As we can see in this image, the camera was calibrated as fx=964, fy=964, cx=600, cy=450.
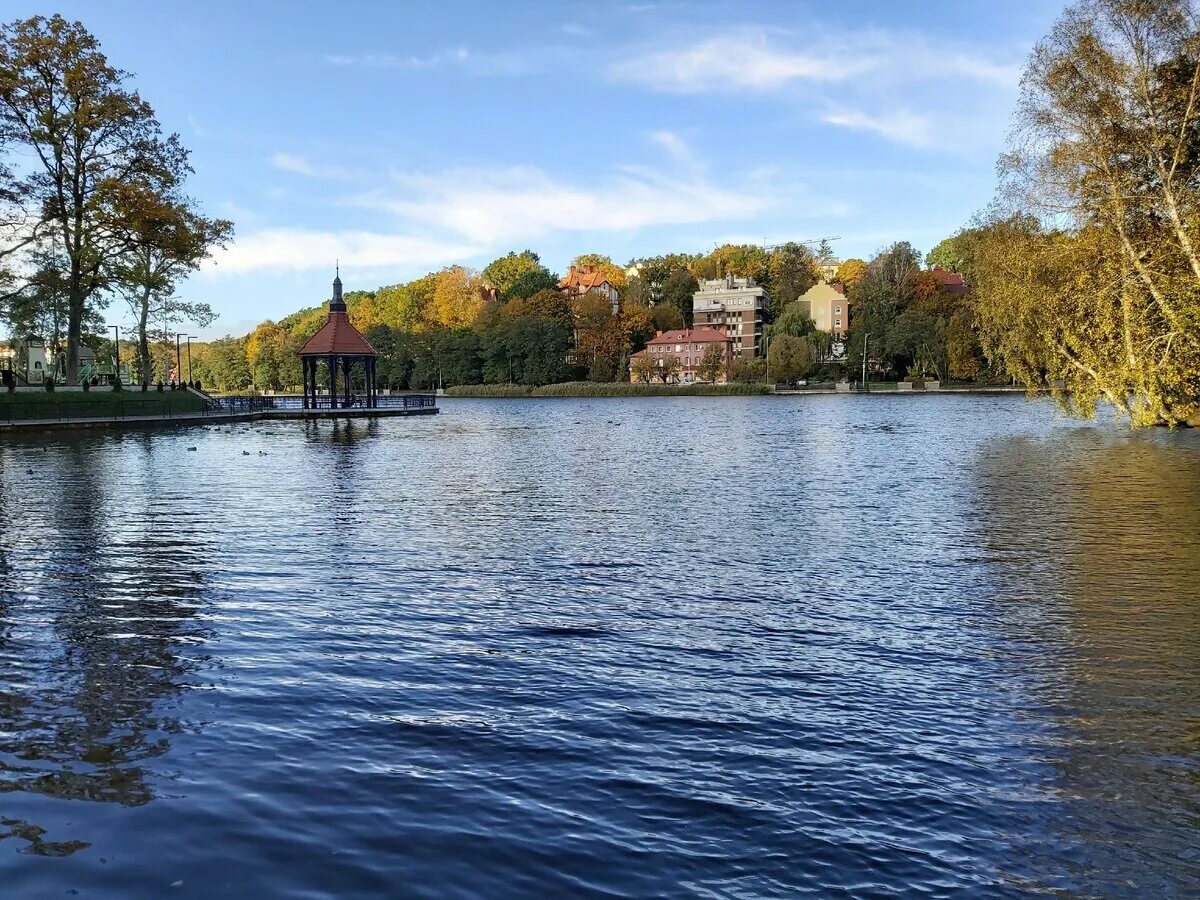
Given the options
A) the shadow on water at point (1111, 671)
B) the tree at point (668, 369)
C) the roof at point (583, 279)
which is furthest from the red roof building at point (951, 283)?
the shadow on water at point (1111, 671)

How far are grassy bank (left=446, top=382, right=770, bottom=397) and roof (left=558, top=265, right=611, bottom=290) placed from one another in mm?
24349

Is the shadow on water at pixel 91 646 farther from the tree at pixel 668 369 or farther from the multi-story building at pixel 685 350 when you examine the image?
the multi-story building at pixel 685 350

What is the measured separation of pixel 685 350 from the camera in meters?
152

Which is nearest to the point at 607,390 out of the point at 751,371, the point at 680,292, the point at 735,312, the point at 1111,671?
the point at 751,371

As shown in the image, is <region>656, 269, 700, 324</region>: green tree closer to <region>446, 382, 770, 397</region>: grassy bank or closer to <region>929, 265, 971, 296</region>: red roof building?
<region>446, 382, 770, 397</region>: grassy bank

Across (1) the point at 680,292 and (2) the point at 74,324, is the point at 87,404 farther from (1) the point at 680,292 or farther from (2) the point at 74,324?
(1) the point at 680,292

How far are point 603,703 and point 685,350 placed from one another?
145169 mm

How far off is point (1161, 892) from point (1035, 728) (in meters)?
2.70

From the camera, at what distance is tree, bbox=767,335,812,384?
13212 cm

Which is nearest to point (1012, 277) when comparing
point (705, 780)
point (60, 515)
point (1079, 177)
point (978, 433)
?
point (1079, 177)

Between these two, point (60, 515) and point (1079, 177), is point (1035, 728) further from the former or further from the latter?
point (1079, 177)

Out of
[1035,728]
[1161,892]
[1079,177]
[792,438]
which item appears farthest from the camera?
[792,438]

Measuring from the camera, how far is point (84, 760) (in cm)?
757

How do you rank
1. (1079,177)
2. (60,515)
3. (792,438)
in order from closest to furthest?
(60,515)
(1079,177)
(792,438)
